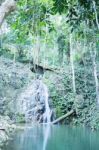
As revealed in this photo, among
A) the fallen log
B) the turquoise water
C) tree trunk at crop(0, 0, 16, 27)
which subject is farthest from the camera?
the fallen log

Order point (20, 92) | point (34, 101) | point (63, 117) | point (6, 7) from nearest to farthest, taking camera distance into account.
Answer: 1. point (6, 7)
2. point (63, 117)
3. point (34, 101)
4. point (20, 92)

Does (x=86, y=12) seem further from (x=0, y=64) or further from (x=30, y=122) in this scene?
(x=0, y=64)

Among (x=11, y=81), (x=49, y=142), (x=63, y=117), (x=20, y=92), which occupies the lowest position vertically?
(x=49, y=142)

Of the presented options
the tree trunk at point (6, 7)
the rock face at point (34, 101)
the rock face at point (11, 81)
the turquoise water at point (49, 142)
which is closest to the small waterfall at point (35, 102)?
the rock face at point (34, 101)

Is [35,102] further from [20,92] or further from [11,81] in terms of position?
[11,81]

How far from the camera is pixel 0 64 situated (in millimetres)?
16547

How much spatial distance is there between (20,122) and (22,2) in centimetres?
1119

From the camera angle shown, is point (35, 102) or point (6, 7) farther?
point (35, 102)

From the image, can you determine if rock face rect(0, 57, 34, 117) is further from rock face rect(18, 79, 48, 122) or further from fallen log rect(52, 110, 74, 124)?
fallen log rect(52, 110, 74, 124)

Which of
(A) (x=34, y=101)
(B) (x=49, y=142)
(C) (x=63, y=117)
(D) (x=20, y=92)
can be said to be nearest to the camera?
(B) (x=49, y=142)

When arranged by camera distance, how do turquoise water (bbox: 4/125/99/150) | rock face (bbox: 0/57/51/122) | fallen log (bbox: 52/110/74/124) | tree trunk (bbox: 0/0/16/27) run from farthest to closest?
1. rock face (bbox: 0/57/51/122)
2. fallen log (bbox: 52/110/74/124)
3. turquoise water (bbox: 4/125/99/150)
4. tree trunk (bbox: 0/0/16/27)

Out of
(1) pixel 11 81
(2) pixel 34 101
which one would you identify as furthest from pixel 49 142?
(1) pixel 11 81

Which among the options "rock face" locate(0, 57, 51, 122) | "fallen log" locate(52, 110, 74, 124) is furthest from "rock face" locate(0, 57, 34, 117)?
"fallen log" locate(52, 110, 74, 124)

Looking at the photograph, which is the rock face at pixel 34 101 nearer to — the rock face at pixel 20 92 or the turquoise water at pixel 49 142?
the rock face at pixel 20 92
